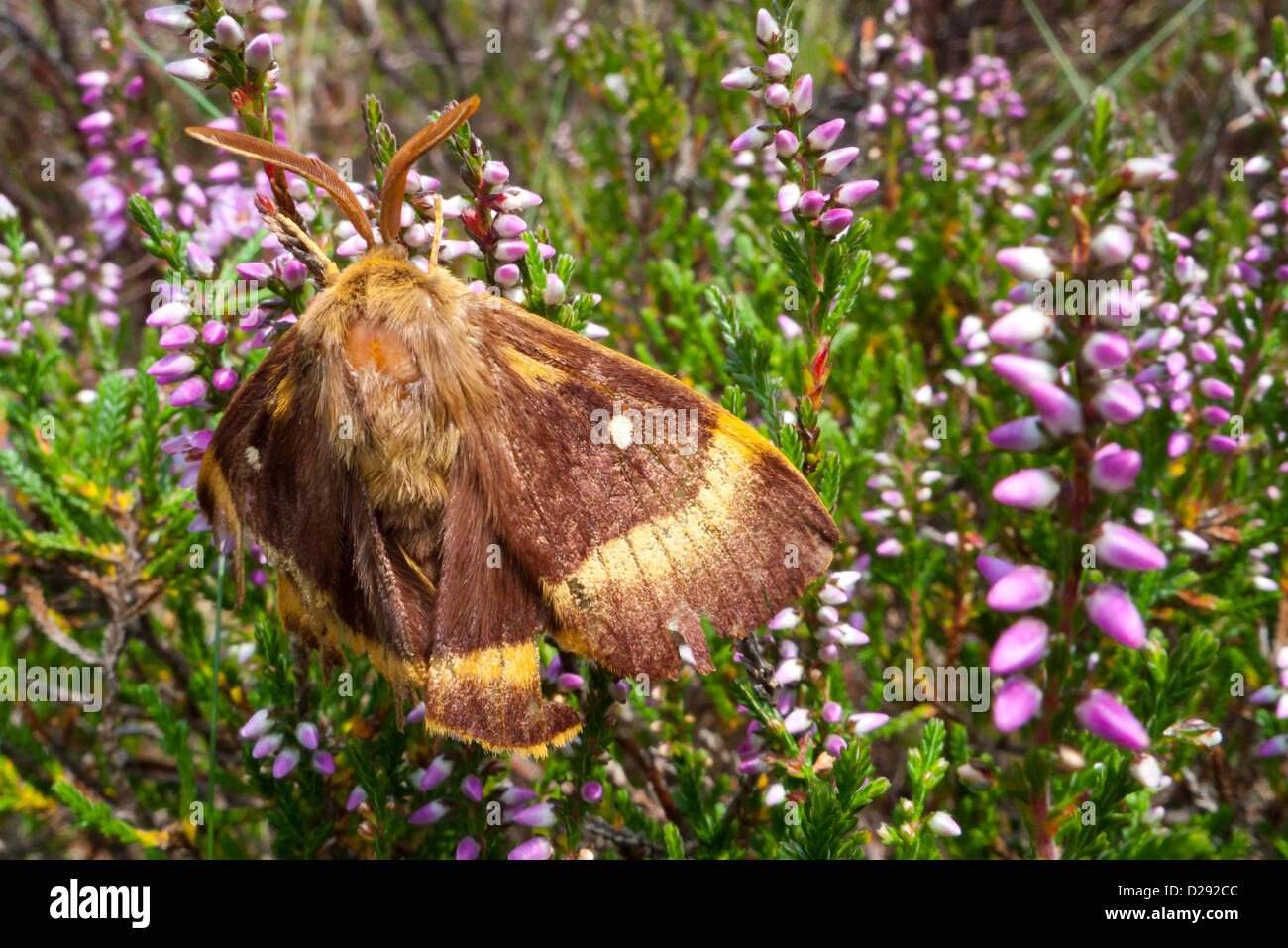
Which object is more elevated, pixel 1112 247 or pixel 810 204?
pixel 810 204

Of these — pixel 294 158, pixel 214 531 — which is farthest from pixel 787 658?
pixel 294 158

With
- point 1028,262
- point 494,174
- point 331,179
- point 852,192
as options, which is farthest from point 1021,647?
point 331,179

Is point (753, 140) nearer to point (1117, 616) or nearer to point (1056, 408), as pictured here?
point (1056, 408)

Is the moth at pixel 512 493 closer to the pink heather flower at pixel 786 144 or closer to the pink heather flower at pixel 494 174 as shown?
the pink heather flower at pixel 494 174

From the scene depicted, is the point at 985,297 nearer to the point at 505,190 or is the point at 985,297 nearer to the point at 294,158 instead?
the point at 505,190

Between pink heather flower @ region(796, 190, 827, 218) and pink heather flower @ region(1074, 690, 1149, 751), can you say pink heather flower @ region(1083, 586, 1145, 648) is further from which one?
pink heather flower @ region(796, 190, 827, 218)
